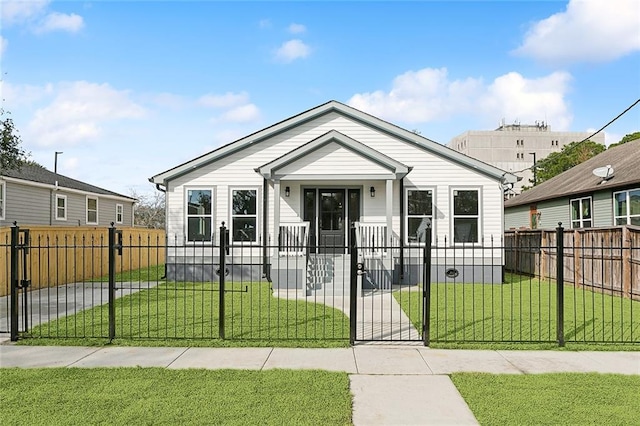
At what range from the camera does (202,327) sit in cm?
801

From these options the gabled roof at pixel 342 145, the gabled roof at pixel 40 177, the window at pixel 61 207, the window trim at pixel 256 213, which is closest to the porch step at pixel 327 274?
the window trim at pixel 256 213

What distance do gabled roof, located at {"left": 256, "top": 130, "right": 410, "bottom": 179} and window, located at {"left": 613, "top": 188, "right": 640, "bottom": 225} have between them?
866cm

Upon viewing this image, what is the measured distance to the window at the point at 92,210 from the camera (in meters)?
25.1

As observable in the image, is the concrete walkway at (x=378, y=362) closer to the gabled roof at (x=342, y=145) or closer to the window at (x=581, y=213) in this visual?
the gabled roof at (x=342, y=145)

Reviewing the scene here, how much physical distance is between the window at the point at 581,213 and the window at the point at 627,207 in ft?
5.18

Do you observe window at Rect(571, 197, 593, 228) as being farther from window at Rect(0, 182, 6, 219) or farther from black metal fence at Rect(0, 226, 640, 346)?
window at Rect(0, 182, 6, 219)

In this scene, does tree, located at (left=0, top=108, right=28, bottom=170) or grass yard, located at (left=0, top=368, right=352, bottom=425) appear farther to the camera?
tree, located at (left=0, top=108, right=28, bottom=170)

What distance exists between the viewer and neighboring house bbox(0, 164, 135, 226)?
755 inches

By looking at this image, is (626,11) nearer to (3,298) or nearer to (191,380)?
(191,380)

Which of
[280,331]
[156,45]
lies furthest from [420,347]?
[156,45]

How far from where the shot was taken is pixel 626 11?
1208 cm

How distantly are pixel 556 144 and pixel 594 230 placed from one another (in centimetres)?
9339

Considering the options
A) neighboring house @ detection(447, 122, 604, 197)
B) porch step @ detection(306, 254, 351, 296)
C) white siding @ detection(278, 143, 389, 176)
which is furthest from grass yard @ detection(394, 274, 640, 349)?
neighboring house @ detection(447, 122, 604, 197)

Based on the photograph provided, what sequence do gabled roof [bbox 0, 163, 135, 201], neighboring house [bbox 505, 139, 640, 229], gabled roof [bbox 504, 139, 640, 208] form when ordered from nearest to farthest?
neighboring house [bbox 505, 139, 640, 229]
gabled roof [bbox 504, 139, 640, 208]
gabled roof [bbox 0, 163, 135, 201]
